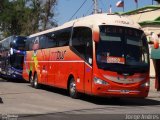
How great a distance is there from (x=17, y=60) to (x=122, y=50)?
18.1m

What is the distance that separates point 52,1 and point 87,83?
1448 inches

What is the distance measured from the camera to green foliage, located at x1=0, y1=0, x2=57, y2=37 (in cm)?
5763

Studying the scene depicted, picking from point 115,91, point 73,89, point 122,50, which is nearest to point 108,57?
Result: point 122,50

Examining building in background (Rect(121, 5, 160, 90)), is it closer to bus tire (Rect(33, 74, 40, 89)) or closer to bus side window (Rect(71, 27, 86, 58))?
bus side window (Rect(71, 27, 86, 58))

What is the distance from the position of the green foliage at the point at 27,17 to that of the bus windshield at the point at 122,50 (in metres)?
35.9

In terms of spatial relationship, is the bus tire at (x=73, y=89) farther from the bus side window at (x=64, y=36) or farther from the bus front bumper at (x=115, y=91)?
the bus front bumper at (x=115, y=91)

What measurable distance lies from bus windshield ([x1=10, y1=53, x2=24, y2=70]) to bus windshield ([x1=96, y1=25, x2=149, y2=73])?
1753cm

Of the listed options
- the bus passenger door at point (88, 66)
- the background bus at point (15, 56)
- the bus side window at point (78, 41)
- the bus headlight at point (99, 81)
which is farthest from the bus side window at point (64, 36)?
the background bus at point (15, 56)

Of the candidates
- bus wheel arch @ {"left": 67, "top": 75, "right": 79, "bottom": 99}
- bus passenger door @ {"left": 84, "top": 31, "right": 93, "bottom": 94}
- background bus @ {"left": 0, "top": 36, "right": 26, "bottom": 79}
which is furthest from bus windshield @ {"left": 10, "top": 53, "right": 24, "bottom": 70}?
bus passenger door @ {"left": 84, "top": 31, "right": 93, "bottom": 94}

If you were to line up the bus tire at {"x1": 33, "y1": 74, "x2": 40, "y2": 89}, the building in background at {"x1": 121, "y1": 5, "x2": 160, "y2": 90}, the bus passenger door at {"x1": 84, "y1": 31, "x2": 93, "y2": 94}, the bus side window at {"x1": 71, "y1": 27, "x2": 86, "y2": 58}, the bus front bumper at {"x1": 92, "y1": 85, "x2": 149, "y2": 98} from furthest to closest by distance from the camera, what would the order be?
the building in background at {"x1": 121, "y1": 5, "x2": 160, "y2": 90} < the bus tire at {"x1": 33, "y1": 74, "x2": 40, "y2": 89} < the bus side window at {"x1": 71, "y1": 27, "x2": 86, "y2": 58} < the bus passenger door at {"x1": 84, "y1": 31, "x2": 93, "y2": 94} < the bus front bumper at {"x1": 92, "y1": 85, "x2": 149, "y2": 98}

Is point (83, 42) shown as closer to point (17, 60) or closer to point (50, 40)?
point (50, 40)

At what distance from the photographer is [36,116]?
14.3m

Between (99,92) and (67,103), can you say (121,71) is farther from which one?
(67,103)

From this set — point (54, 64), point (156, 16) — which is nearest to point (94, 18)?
point (54, 64)
